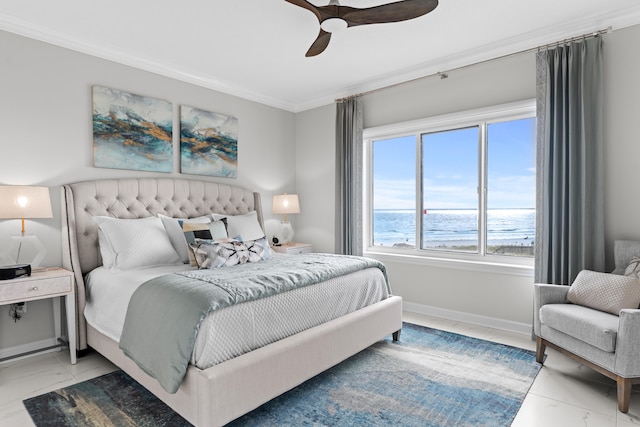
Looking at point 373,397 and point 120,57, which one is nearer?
point 373,397

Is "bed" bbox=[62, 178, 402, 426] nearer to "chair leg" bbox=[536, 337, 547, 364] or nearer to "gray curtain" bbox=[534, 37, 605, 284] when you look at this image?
"chair leg" bbox=[536, 337, 547, 364]

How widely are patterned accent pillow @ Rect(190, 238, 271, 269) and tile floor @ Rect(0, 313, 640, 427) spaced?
104cm

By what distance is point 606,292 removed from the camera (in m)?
2.44

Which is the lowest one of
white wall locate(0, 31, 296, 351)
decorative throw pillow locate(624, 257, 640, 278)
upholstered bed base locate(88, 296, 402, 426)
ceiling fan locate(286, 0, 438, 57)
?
upholstered bed base locate(88, 296, 402, 426)

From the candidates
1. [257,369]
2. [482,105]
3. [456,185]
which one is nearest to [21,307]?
[257,369]

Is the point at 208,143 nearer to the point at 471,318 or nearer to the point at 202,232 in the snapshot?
the point at 202,232

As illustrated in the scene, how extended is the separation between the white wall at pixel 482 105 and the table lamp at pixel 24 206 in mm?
3018

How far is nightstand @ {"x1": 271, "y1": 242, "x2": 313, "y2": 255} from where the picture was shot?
450 cm

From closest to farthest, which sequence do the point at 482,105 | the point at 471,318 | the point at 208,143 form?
1. the point at 482,105
2. the point at 471,318
3. the point at 208,143

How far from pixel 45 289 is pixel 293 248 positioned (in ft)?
8.34

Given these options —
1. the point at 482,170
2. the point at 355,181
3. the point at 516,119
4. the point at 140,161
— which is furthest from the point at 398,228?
the point at 140,161

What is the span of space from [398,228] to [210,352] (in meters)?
3.06

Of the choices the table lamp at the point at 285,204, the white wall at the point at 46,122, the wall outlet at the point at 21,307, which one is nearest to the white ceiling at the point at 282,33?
the white wall at the point at 46,122

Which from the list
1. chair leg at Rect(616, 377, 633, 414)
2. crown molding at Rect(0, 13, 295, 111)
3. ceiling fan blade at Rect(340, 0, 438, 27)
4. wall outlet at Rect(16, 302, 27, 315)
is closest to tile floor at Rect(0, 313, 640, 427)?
chair leg at Rect(616, 377, 633, 414)
